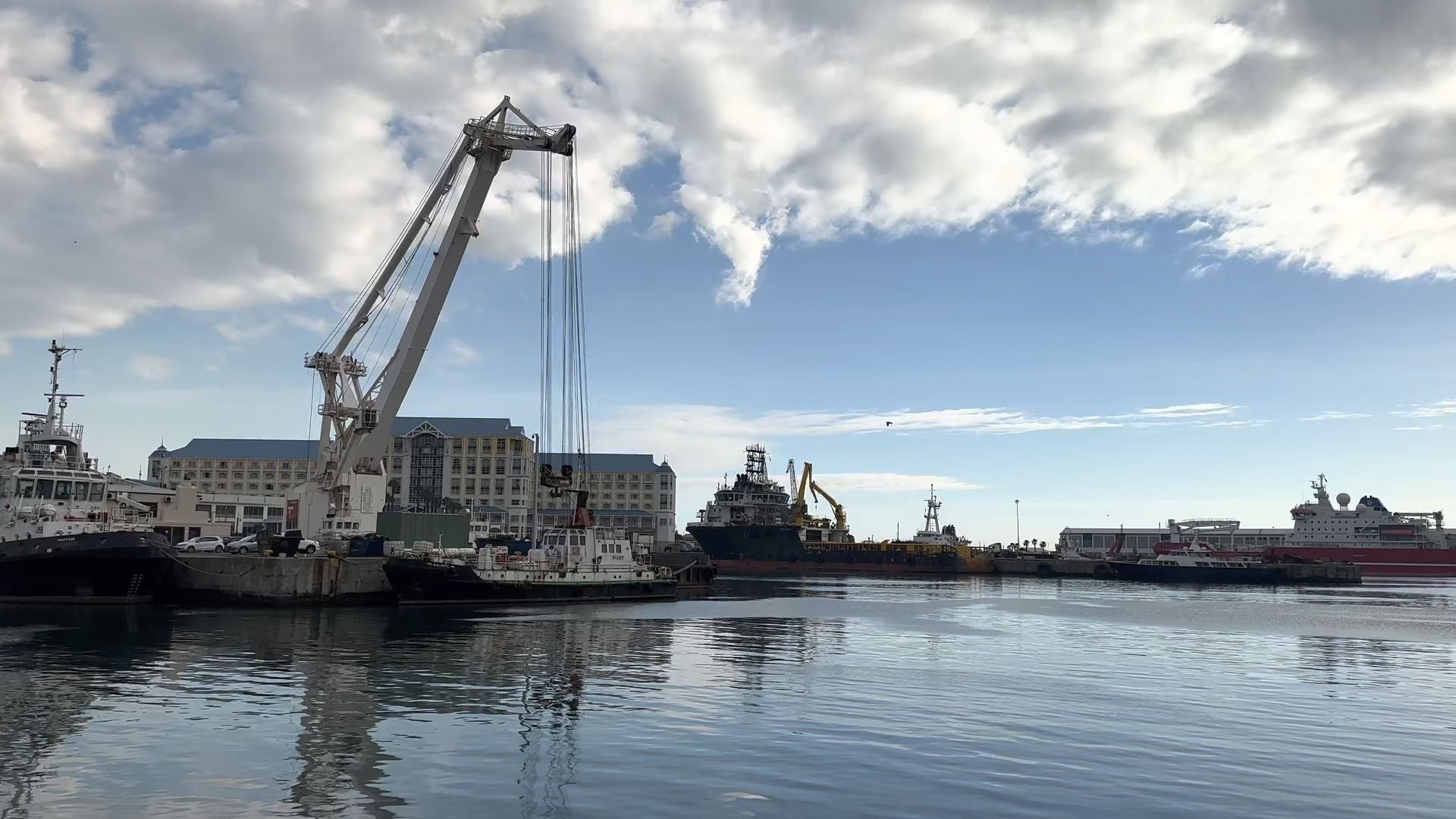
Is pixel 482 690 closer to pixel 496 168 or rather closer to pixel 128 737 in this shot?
pixel 128 737

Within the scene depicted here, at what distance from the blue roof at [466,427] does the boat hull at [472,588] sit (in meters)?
107

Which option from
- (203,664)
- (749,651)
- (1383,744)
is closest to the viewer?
(1383,744)

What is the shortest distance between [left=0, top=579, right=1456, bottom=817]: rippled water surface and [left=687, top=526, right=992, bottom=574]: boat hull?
86055mm

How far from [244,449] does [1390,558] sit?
617ft

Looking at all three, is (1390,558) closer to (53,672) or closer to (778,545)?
(778,545)

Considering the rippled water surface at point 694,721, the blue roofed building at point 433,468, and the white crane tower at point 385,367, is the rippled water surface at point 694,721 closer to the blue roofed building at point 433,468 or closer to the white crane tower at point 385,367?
the white crane tower at point 385,367

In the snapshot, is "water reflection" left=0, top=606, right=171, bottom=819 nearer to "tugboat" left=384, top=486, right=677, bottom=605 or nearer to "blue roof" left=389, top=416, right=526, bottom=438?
Result: "tugboat" left=384, top=486, right=677, bottom=605

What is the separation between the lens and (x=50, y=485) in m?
49.4

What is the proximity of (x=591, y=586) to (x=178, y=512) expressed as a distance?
44.6m

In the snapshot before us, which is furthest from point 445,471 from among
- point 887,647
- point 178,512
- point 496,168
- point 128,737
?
point 128,737

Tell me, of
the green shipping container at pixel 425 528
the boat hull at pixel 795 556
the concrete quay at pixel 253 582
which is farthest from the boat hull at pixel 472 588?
the boat hull at pixel 795 556

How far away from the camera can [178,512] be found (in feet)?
270

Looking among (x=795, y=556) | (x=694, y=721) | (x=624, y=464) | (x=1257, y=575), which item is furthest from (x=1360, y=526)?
(x=694, y=721)

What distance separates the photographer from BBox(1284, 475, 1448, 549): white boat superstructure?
144625mm
